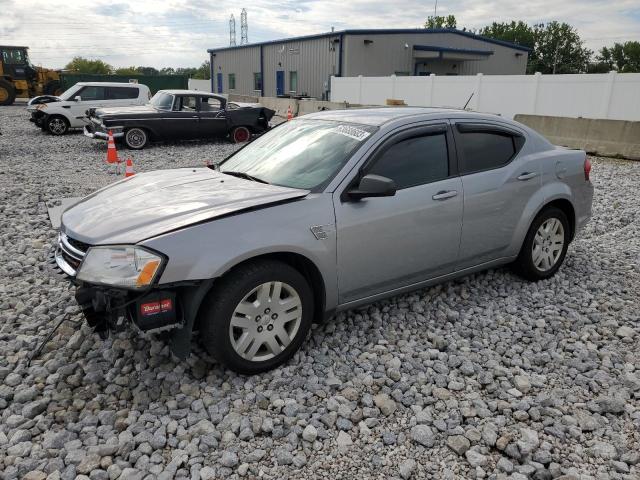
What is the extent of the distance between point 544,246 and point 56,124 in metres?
15.9

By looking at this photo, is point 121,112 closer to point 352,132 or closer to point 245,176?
point 245,176

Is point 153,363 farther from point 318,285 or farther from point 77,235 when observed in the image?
point 318,285

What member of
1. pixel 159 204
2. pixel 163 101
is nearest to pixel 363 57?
pixel 163 101

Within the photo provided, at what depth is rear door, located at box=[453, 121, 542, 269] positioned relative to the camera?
4.20 meters

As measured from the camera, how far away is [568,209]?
5012 mm

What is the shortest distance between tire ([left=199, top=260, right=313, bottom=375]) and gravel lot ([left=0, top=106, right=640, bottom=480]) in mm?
162

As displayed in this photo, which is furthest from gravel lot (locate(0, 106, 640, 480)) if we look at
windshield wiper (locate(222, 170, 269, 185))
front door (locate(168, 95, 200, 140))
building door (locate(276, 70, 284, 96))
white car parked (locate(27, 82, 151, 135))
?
building door (locate(276, 70, 284, 96))

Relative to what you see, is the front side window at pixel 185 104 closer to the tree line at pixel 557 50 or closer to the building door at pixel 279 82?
the building door at pixel 279 82

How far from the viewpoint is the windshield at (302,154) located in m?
3.70

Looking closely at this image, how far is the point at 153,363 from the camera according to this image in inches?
137

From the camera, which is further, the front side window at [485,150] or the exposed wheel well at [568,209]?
the exposed wheel well at [568,209]

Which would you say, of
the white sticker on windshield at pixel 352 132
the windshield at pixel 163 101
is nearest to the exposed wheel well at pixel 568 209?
the white sticker on windshield at pixel 352 132

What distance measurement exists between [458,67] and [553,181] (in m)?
35.5

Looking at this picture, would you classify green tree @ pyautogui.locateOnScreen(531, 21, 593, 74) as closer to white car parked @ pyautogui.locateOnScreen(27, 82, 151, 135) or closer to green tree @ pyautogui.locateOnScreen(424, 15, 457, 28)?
green tree @ pyautogui.locateOnScreen(424, 15, 457, 28)
